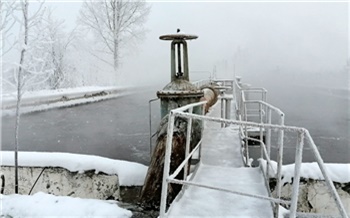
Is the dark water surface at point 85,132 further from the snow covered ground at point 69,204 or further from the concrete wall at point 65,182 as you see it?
the snow covered ground at point 69,204

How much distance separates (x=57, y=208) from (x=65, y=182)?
7.95 ft

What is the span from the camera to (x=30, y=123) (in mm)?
18109

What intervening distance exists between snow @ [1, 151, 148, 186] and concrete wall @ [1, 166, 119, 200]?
9cm

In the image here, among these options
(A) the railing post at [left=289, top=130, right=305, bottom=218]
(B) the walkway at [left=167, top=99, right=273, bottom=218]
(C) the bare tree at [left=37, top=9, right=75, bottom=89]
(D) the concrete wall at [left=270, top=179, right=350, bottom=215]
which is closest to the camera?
(A) the railing post at [left=289, top=130, right=305, bottom=218]

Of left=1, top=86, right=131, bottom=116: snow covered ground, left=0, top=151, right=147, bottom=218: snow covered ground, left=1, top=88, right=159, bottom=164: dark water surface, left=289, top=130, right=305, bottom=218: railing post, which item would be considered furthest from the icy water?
left=289, top=130, right=305, bottom=218: railing post

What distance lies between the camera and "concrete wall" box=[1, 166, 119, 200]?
273 inches

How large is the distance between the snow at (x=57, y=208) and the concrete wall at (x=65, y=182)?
5.62 feet

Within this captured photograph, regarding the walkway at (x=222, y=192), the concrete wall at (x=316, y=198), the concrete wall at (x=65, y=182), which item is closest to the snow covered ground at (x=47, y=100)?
the concrete wall at (x=65, y=182)

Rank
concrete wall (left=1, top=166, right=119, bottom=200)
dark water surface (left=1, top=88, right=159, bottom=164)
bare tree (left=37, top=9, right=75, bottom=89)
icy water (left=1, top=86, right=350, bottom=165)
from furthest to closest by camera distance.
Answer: bare tree (left=37, top=9, right=75, bottom=89), icy water (left=1, top=86, right=350, bottom=165), dark water surface (left=1, top=88, right=159, bottom=164), concrete wall (left=1, top=166, right=119, bottom=200)

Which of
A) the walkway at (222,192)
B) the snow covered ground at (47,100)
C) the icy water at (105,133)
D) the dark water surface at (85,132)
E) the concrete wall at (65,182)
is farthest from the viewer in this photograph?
the snow covered ground at (47,100)

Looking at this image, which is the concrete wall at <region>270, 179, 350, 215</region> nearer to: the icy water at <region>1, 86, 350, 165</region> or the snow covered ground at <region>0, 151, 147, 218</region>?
the snow covered ground at <region>0, 151, 147, 218</region>

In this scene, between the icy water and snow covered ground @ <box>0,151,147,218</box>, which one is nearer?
snow covered ground @ <box>0,151,147,218</box>

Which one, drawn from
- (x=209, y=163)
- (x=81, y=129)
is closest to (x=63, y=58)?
(x=81, y=129)

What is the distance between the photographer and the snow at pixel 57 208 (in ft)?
15.5
